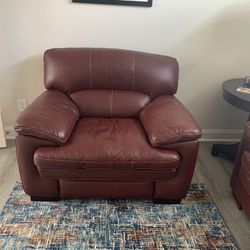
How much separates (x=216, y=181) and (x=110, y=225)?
966mm

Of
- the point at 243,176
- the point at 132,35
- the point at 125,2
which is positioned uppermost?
the point at 125,2

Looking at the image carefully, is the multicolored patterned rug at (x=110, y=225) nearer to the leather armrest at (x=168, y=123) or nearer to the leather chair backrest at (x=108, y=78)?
the leather armrest at (x=168, y=123)

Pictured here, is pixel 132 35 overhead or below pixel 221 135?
overhead

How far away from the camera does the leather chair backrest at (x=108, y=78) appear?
1985 mm

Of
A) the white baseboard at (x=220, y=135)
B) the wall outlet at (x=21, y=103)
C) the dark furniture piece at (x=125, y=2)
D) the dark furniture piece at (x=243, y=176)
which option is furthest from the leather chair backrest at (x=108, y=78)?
the white baseboard at (x=220, y=135)

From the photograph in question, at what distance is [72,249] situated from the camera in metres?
1.42

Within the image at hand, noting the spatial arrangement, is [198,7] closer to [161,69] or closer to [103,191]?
[161,69]

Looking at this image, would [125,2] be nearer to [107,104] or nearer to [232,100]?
[107,104]

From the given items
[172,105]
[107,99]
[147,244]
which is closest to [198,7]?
[172,105]

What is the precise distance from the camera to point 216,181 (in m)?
2.07

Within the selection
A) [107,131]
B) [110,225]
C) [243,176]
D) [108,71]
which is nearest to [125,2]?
[108,71]

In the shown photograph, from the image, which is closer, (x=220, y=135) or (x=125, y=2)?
(x=125, y=2)

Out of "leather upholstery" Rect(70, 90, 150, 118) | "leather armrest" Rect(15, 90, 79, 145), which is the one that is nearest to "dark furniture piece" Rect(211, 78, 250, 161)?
"leather upholstery" Rect(70, 90, 150, 118)

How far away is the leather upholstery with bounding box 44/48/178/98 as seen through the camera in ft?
6.50
